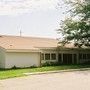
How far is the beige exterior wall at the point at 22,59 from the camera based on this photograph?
36.4 meters

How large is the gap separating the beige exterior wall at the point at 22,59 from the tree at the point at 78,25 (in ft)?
30.5

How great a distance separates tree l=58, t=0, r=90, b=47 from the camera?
46.0 meters

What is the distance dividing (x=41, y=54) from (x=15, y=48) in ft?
17.5

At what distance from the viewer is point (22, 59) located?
3784 centimetres

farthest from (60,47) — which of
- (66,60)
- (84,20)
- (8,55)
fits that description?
(8,55)

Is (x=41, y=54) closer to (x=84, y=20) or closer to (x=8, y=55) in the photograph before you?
(x=8, y=55)

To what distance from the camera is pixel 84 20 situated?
4647 centimetres

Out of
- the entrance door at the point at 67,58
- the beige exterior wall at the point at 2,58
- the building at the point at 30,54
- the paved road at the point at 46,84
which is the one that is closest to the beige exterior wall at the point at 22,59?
the building at the point at 30,54

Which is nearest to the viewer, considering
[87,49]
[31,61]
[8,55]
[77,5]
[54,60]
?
[8,55]

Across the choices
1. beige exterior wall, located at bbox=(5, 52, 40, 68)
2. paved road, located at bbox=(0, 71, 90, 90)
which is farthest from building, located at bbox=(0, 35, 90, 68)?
paved road, located at bbox=(0, 71, 90, 90)

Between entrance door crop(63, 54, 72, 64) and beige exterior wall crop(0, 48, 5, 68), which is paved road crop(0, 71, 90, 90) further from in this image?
entrance door crop(63, 54, 72, 64)

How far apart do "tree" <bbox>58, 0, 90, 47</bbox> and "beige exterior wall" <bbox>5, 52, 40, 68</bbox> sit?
9.29 m

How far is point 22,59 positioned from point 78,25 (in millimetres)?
12233

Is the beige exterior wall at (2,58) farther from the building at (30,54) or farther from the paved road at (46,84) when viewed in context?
the paved road at (46,84)
